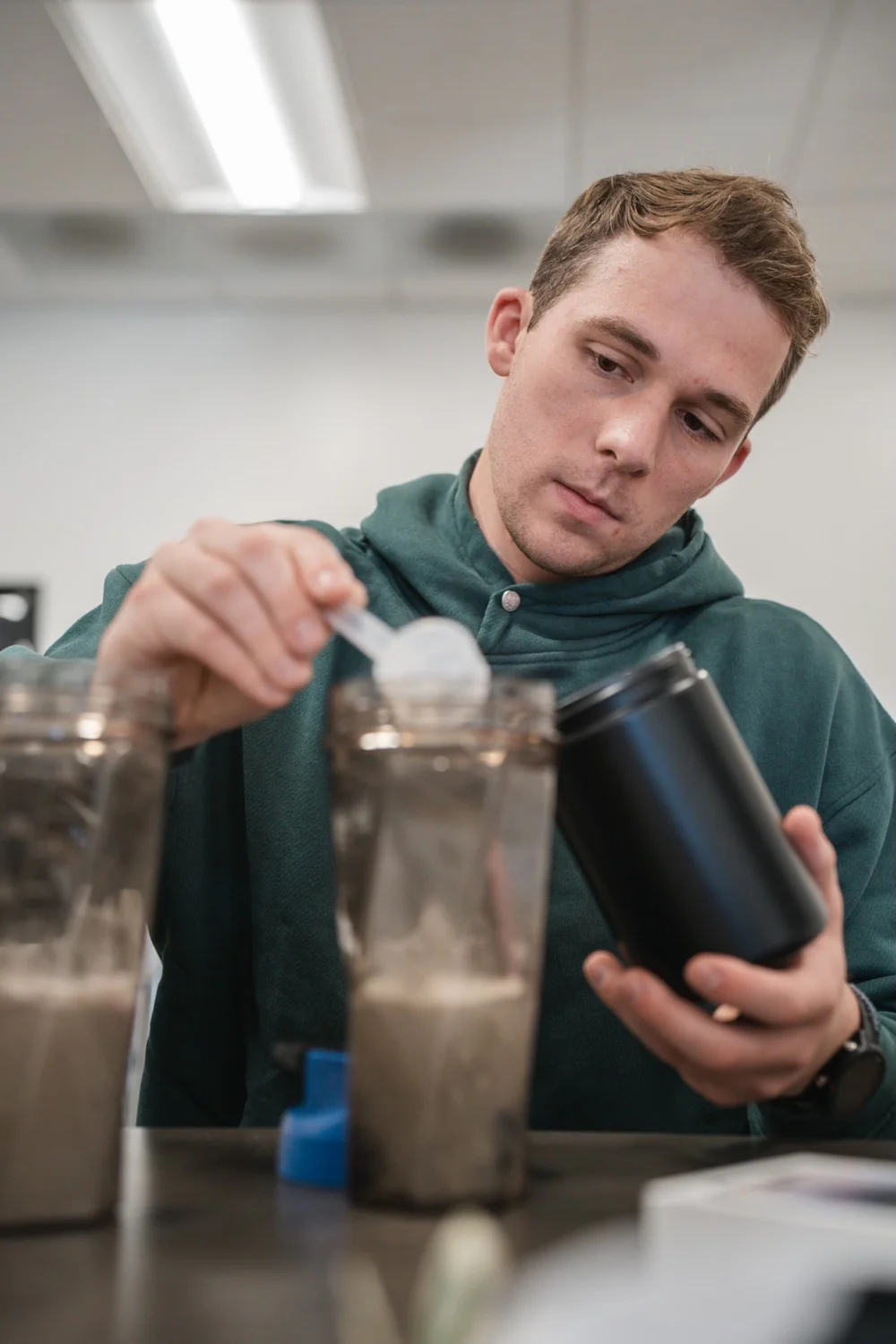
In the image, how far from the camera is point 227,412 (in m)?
3.63

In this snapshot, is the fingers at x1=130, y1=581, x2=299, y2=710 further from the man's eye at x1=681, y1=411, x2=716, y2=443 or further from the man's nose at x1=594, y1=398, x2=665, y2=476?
the man's eye at x1=681, y1=411, x2=716, y2=443

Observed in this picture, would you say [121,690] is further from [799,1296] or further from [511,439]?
[511,439]

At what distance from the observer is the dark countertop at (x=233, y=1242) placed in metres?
0.36

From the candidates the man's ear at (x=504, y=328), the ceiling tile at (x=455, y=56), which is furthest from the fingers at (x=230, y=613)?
the ceiling tile at (x=455, y=56)

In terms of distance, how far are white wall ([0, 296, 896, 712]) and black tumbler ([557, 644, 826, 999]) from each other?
304cm

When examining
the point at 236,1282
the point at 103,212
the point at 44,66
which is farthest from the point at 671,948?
the point at 103,212

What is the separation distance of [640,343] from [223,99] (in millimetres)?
1967

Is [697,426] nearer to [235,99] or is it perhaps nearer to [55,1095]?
[55,1095]

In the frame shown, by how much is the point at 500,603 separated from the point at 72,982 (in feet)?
2.22

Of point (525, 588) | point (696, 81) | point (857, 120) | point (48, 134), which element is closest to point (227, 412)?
point (48, 134)

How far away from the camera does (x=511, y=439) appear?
1.08 m

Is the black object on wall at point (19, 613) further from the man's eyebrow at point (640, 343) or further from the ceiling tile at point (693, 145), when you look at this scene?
the man's eyebrow at point (640, 343)

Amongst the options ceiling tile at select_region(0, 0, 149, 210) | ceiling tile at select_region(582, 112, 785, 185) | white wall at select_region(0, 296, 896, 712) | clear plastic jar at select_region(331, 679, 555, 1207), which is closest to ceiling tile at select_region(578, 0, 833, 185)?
ceiling tile at select_region(582, 112, 785, 185)

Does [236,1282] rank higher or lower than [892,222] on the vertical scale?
lower
